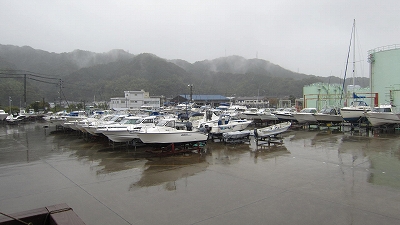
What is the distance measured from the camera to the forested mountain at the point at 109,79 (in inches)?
3428

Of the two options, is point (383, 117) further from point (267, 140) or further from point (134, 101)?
point (134, 101)

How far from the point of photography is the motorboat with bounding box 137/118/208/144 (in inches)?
524

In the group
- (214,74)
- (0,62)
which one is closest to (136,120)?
(0,62)

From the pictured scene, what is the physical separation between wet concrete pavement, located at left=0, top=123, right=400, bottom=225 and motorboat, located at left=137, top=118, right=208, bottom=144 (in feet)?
3.41

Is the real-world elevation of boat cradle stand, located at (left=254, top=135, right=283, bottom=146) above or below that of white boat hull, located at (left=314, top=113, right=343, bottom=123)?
below

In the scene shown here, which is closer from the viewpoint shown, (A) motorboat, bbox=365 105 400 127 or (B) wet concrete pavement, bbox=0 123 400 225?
(B) wet concrete pavement, bbox=0 123 400 225

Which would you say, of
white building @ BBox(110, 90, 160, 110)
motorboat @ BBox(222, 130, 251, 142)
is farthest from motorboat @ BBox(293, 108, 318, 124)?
white building @ BBox(110, 90, 160, 110)

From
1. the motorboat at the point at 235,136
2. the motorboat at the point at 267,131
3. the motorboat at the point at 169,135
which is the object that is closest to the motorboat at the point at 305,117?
the motorboat at the point at 267,131

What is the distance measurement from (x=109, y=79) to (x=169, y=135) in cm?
10182

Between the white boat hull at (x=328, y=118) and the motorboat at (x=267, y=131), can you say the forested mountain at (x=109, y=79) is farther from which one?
the motorboat at (x=267, y=131)

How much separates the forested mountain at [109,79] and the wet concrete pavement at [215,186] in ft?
237

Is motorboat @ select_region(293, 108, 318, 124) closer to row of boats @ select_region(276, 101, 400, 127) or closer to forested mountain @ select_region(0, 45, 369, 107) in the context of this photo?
row of boats @ select_region(276, 101, 400, 127)

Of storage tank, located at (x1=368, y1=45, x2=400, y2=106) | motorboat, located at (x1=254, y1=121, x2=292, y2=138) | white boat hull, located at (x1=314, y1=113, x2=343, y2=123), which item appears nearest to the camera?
motorboat, located at (x1=254, y1=121, x2=292, y2=138)

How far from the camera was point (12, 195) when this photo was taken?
25.5ft
